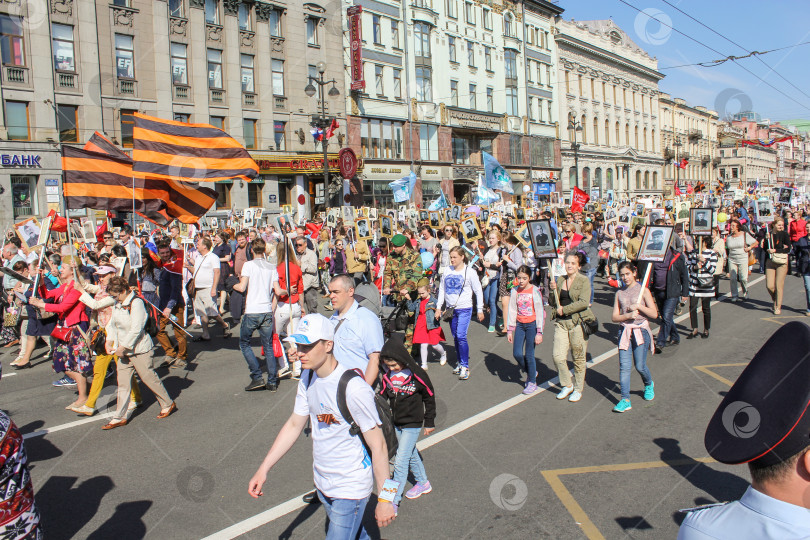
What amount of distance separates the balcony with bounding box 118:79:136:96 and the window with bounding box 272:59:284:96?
750 centimetres

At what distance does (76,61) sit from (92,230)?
14.4 metres

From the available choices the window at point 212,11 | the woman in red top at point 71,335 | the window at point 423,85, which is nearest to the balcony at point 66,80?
the window at point 212,11

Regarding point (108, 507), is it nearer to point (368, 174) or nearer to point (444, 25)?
point (368, 174)

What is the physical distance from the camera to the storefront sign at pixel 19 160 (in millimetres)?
23359

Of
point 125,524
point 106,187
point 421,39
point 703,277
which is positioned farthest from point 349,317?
point 421,39

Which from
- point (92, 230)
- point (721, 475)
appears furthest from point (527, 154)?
point (721, 475)

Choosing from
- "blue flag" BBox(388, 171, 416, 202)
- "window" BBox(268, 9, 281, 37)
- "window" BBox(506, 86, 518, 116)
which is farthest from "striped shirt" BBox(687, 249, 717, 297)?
"window" BBox(506, 86, 518, 116)

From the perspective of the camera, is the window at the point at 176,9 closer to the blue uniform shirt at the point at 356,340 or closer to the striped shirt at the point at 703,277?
the striped shirt at the point at 703,277

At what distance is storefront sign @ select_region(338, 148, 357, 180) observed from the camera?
33.4 metres

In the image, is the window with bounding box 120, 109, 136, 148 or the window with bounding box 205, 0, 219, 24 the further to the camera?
the window with bounding box 205, 0, 219, 24

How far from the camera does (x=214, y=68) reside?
30016 millimetres

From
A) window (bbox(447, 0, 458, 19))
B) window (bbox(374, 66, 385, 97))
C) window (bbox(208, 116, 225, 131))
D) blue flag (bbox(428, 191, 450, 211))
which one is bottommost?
blue flag (bbox(428, 191, 450, 211))

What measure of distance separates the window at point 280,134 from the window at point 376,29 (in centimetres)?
927

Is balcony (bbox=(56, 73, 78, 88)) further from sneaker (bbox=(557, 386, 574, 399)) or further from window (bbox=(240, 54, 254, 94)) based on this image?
sneaker (bbox=(557, 386, 574, 399))
